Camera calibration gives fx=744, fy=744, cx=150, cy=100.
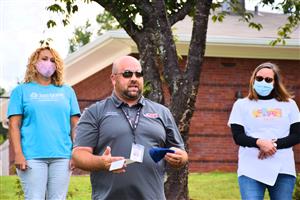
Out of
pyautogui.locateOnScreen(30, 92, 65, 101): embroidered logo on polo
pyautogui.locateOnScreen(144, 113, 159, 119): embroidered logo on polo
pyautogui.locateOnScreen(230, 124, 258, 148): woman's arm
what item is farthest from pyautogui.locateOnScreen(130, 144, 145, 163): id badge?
pyautogui.locateOnScreen(30, 92, 65, 101): embroidered logo on polo

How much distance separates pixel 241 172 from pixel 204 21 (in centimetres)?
A: 302

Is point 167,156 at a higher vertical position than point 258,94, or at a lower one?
lower

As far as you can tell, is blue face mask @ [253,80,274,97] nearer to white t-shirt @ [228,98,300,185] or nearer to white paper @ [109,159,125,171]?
white t-shirt @ [228,98,300,185]

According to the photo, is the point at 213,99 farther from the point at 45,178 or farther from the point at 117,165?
the point at 117,165

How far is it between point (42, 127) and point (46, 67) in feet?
1.81

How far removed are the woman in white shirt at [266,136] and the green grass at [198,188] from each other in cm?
454

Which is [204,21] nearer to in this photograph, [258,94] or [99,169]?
[258,94]

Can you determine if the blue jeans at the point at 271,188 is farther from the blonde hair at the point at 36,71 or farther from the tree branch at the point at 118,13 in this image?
the tree branch at the point at 118,13

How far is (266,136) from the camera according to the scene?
21.5ft

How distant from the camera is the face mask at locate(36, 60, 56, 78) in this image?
6.81m

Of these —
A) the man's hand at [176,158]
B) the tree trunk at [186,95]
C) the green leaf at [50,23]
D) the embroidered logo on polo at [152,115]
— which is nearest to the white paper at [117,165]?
the man's hand at [176,158]

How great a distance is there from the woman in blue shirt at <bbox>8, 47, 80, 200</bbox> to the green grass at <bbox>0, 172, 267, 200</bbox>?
12.8 feet

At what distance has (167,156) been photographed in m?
4.98

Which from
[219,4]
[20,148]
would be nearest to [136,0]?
[219,4]
